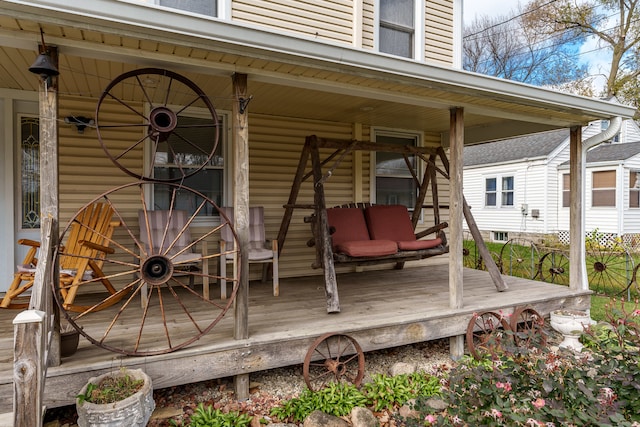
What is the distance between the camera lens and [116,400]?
220 cm

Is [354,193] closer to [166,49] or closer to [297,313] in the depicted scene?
[297,313]

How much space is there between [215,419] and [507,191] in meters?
13.3

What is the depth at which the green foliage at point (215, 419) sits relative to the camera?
8.30 ft

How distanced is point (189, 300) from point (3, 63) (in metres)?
2.59

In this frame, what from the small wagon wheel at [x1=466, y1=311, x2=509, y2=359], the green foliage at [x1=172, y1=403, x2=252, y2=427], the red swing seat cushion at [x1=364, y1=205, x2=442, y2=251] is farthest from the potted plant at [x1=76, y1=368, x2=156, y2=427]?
the red swing seat cushion at [x1=364, y1=205, x2=442, y2=251]

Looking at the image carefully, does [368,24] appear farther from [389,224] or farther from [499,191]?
[499,191]

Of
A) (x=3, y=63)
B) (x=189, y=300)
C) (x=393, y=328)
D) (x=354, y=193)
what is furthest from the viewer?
(x=354, y=193)

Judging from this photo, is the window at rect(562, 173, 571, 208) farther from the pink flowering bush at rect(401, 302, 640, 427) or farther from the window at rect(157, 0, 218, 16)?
the window at rect(157, 0, 218, 16)

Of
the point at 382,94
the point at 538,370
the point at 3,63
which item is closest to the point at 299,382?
the point at 538,370

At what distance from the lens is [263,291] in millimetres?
4496

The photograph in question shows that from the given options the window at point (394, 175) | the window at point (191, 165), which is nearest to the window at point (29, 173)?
the window at point (191, 165)

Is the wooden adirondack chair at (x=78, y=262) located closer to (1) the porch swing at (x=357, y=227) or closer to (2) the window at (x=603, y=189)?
(1) the porch swing at (x=357, y=227)

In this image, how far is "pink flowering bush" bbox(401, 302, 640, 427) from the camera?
183 cm

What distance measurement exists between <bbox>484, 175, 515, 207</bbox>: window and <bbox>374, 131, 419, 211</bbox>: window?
860 centimetres
